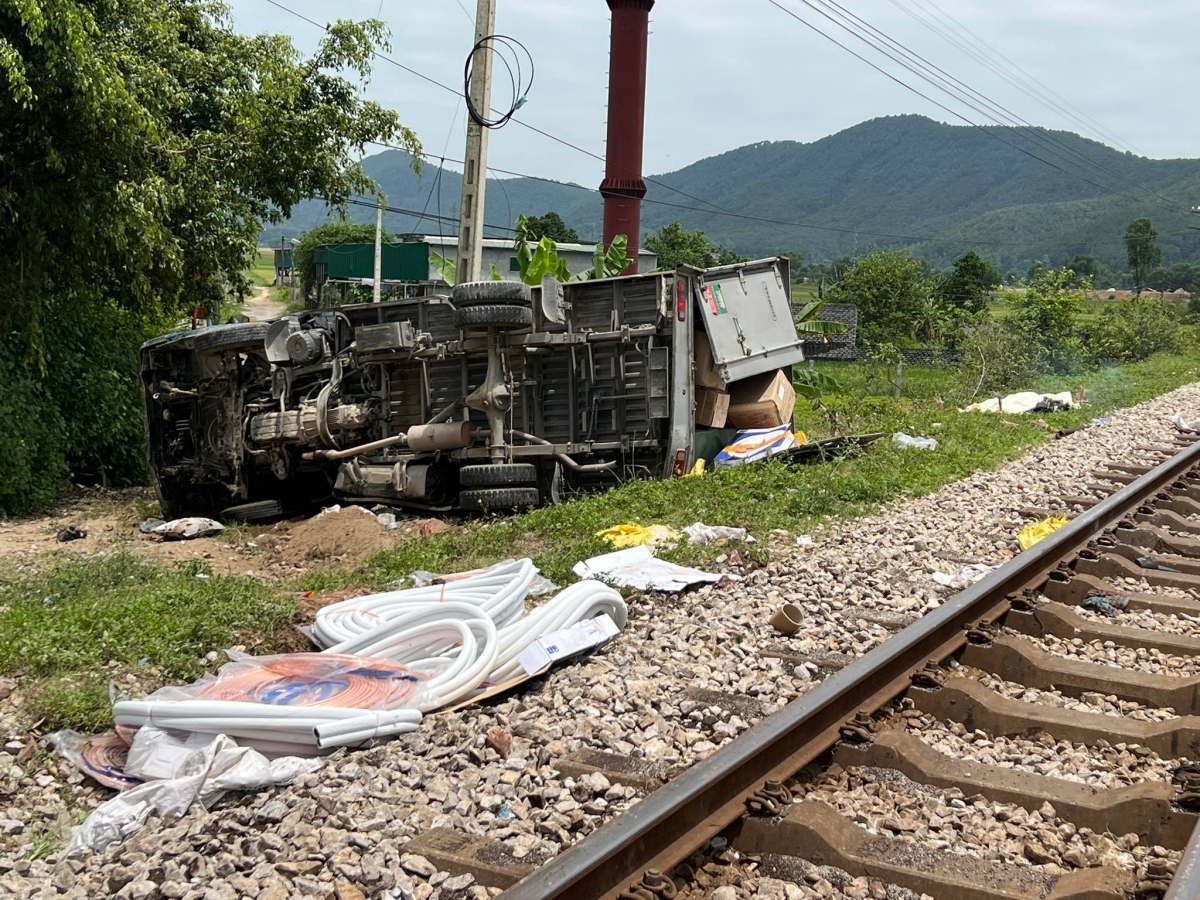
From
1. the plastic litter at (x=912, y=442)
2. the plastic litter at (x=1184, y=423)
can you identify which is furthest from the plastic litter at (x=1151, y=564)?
the plastic litter at (x=1184, y=423)

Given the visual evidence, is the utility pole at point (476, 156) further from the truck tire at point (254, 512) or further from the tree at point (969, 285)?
the tree at point (969, 285)

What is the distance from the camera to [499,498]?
34.2 feet

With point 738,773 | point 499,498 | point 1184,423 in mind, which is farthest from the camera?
point 1184,423

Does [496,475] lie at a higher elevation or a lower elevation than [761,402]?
lower

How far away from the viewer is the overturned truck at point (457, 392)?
11055 mm

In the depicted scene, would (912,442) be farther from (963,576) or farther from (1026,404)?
(963,576)

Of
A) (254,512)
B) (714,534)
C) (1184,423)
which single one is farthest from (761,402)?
(1184,423)

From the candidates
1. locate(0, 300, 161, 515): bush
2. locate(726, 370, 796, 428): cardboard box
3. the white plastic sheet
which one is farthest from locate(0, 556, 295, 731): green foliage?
locate(726, 370, 796, 428): cardboard box

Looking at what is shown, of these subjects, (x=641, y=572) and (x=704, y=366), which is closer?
(x=641, y=572)

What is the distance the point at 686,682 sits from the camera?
5.07 meters

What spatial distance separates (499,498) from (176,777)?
247 inches

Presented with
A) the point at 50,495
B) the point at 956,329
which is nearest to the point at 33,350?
the point at 50,495

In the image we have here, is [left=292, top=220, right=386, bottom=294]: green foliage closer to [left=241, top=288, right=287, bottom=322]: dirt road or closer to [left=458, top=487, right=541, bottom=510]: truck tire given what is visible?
[left=241, top=288, right=287, bottom=322]: dirt road

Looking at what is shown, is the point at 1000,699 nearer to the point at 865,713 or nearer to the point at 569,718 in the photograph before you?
the point at 865,713
